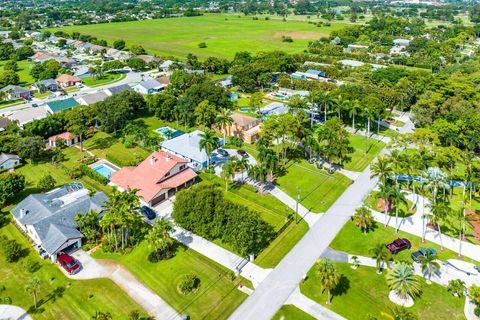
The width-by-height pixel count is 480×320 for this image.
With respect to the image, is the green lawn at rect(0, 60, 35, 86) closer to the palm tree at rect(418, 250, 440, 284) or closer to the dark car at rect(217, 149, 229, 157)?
the dark car at rect(217, 149, 229, 157)

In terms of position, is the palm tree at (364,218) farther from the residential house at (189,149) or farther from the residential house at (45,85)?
the residential house at (45,85)

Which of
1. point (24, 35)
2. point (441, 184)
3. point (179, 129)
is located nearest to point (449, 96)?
point (441, 184)

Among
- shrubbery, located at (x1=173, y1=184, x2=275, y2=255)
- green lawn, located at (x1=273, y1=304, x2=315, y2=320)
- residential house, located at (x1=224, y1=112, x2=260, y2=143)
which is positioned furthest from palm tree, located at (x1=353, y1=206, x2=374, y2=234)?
residential house, located at (x1=224, y1=112, x2=260, y2=143)

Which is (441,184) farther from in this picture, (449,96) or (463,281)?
(449,96)

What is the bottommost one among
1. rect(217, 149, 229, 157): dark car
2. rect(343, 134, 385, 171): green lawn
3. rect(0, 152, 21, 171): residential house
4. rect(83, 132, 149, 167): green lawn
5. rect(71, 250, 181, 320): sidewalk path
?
rect(71, 250, 181, 320): sidewalk path

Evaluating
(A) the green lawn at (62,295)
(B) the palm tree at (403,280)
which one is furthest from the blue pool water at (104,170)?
(B) the palm tree at (403,280)
